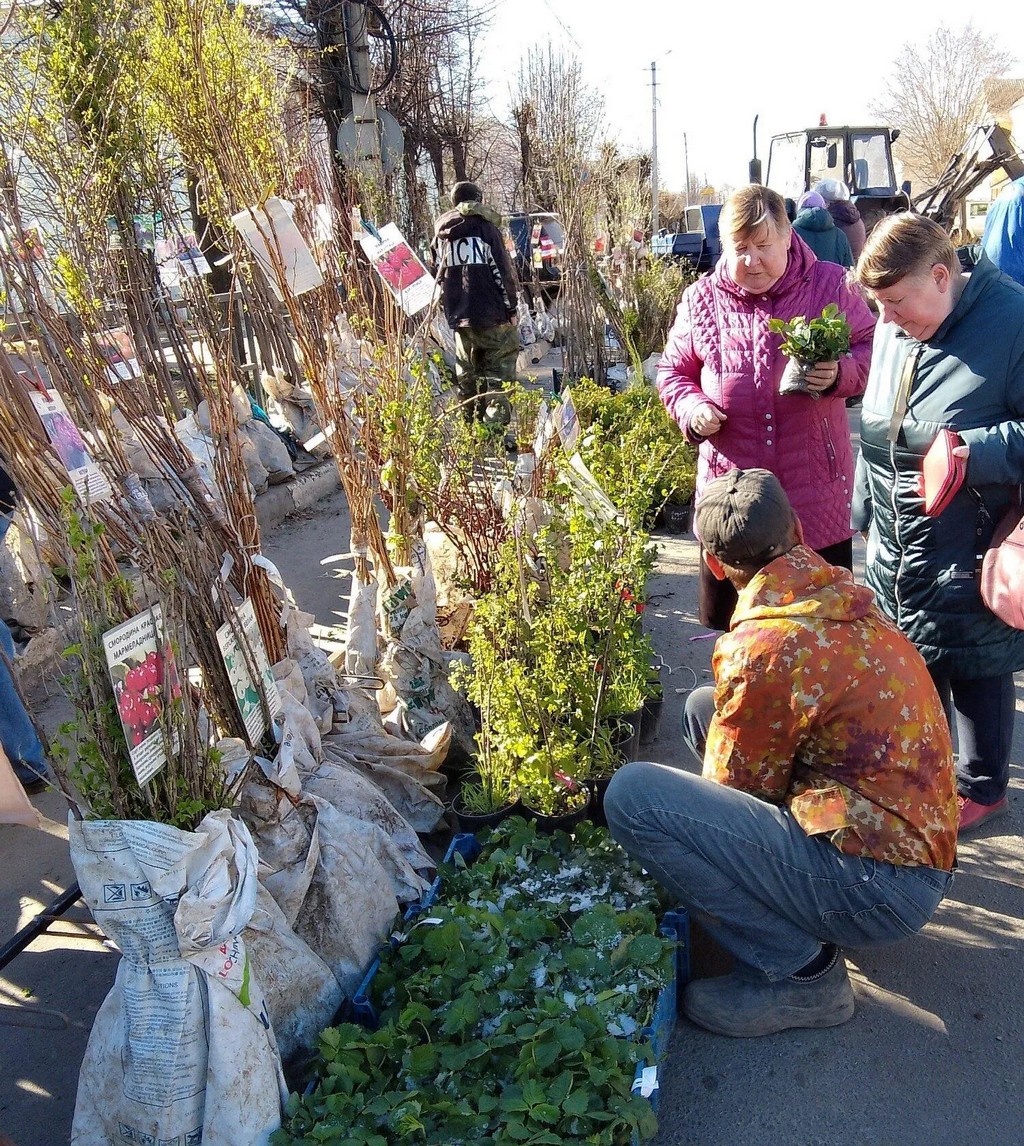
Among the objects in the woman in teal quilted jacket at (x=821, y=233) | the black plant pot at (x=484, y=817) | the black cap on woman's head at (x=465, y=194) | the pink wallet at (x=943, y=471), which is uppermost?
the black cap on woman's head at (x=465, y=194)

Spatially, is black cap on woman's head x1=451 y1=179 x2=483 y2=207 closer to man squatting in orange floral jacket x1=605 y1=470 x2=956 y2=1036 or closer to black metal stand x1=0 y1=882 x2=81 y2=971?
man squatting in orange floral jacket x1=605 y1=470 x2=956 y2=1036

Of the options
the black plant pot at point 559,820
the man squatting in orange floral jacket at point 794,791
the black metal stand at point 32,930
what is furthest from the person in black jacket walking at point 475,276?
the man squatting in orange floral jacket at point 794,791

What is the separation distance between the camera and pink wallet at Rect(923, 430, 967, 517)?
6.53ft

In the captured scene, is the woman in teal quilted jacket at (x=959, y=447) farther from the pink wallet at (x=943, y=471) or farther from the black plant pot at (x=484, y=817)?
the black plant pot at (x=484, y=817)

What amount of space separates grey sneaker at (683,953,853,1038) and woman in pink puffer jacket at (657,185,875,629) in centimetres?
123

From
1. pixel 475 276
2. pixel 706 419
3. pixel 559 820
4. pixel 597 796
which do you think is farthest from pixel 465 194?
pixel 559 820

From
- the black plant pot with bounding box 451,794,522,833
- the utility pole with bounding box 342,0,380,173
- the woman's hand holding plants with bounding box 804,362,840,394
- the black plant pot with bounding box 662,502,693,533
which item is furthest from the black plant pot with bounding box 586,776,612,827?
the utility pole with bounding box 342,0,380,173

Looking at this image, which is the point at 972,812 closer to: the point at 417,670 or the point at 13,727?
the point at 417,670

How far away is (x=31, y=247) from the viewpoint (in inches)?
75.5

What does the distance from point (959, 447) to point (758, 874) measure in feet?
3.35

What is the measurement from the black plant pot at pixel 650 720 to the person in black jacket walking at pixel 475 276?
3285mm

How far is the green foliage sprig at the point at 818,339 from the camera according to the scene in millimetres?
2365

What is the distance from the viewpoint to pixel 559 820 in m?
2.34

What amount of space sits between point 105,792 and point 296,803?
54cm
